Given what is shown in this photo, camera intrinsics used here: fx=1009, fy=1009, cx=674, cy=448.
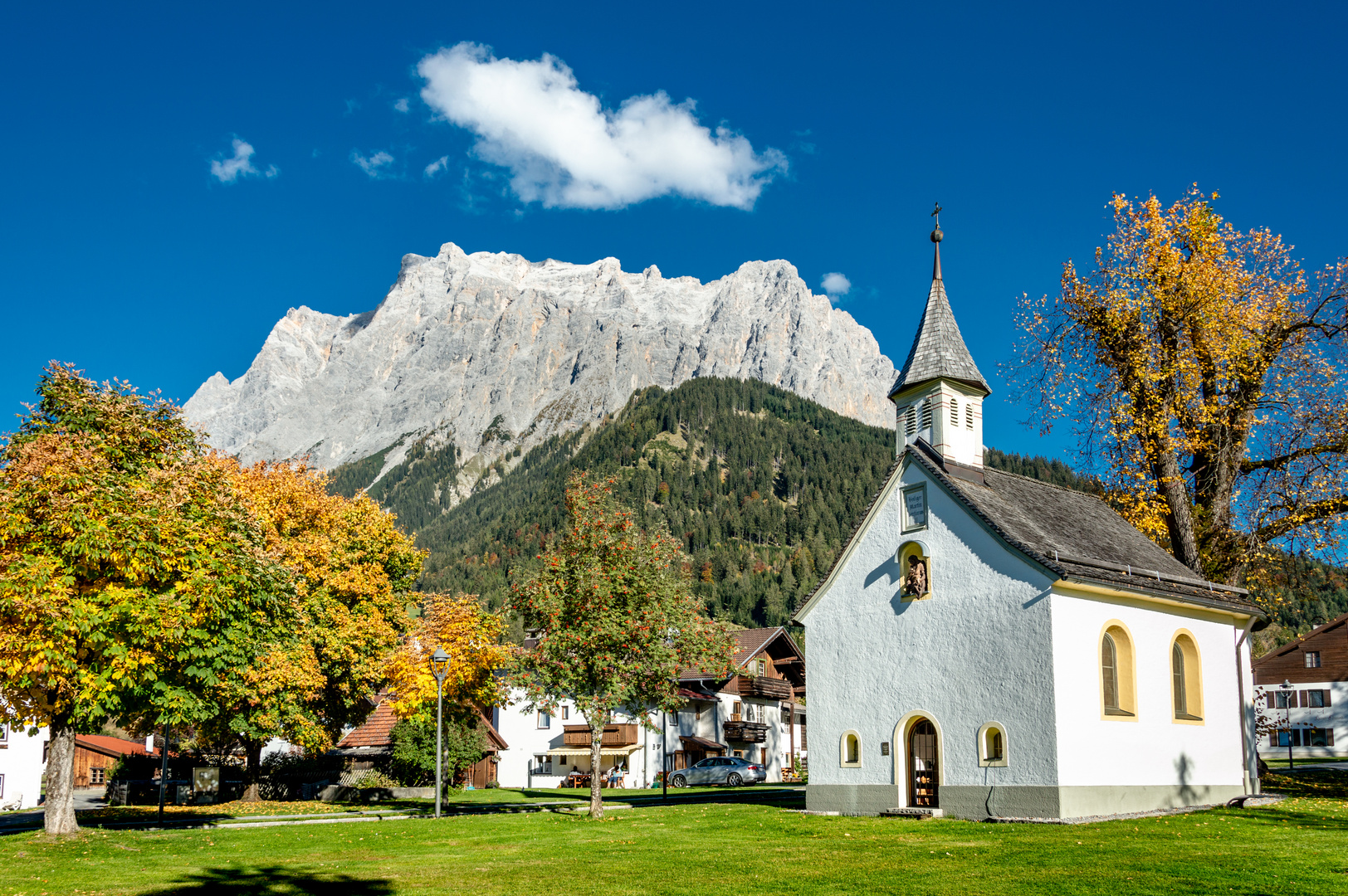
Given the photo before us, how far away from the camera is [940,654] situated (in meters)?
26.7

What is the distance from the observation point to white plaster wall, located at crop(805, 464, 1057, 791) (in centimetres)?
2445

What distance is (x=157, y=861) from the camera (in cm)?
1895

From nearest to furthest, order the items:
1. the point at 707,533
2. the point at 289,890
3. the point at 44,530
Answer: the point at 289,890 → the point at 44,530 → the point at 707,533

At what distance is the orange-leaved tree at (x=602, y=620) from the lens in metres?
28.0

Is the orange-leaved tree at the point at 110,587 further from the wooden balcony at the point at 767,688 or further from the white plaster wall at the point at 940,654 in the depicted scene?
the wooden balcony at the point at 767,688

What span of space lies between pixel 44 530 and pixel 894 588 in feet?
69.0

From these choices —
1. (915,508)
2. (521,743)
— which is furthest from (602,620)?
(521,743)

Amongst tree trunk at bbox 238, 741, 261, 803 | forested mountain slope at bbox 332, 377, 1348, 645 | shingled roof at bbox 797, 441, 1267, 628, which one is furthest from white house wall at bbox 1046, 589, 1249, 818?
forested mountain slope at bbox 332, 377, 1348, 645

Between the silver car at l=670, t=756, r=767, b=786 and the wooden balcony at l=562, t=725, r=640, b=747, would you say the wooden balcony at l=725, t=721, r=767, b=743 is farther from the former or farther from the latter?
the silver car at l=670, t=756, r=767, b=786

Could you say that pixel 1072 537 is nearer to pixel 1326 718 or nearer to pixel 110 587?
pixel 110 587

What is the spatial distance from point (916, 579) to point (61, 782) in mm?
21823

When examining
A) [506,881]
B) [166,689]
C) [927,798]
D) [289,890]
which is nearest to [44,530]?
[166,689]

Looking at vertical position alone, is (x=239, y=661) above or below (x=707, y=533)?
below

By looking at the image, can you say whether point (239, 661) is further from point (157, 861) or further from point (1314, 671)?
point (1314, 671)
